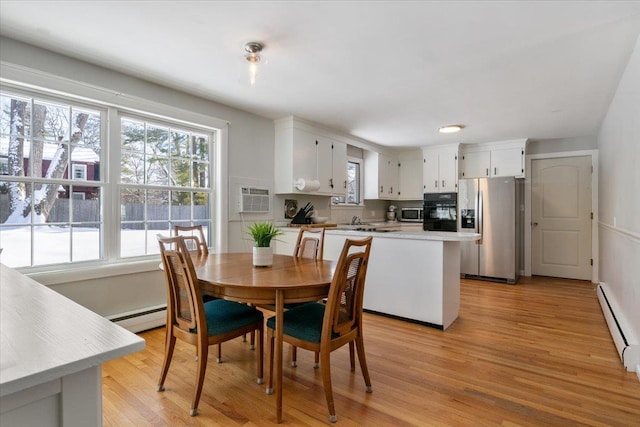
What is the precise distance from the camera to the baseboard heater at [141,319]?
2891mm

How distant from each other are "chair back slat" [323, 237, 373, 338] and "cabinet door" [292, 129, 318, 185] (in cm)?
249

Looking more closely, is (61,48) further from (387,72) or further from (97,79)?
(387,72)

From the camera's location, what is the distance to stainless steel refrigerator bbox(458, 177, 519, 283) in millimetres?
5086

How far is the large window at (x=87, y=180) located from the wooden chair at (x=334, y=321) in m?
1.89

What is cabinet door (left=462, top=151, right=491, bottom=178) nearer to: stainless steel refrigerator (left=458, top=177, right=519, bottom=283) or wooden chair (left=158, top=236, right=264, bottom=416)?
stainless steel refrigerator (left=458, top=177, right=519, bottom=283)

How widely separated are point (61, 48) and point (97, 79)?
0.32m

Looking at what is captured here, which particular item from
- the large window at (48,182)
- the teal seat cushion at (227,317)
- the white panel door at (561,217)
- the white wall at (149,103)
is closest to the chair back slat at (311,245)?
the teal seat cushion at (227,317)

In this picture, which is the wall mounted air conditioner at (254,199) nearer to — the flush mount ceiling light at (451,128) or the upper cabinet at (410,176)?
the flush mount ceiling light at (451,128)

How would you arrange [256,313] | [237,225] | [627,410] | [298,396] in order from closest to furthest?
[627,410] < [298,396] < [256,313] < [237,225]

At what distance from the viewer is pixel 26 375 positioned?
0.54 metres

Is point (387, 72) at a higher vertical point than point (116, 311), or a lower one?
higher

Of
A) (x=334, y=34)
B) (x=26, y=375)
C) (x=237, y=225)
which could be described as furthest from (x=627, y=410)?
(x=237, y=225)

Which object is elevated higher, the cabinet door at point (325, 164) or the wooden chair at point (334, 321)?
the cabinet door at point (325, 164)

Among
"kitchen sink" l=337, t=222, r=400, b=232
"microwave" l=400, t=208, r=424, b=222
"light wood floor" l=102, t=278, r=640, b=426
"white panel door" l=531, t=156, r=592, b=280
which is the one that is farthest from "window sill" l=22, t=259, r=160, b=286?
"white panel door" l=531, t=156, r=592, b=280
